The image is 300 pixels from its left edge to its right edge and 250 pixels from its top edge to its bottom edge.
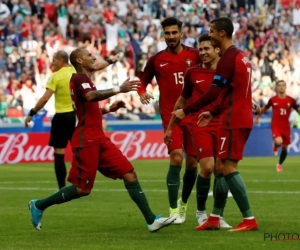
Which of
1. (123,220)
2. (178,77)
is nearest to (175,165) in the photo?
(123,220)

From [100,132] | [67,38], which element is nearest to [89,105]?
[100,132]

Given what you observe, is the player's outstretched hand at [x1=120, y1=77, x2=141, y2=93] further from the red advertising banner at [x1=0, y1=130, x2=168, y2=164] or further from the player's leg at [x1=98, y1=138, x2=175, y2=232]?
the red advertising banner at [x1=0, y1=130, x2=168, y2=164]

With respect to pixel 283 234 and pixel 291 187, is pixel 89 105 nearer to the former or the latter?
pixel 283 234

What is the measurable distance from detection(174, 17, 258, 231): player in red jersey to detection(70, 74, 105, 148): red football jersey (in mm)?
1035

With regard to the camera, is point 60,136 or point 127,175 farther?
point 60,136

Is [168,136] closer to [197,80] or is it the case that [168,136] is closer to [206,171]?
[206,171]

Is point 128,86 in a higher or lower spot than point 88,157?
higher

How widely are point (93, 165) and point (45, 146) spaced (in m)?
17.7

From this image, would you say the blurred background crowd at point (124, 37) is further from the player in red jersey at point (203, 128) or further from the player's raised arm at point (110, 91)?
the player's raised arm at point (110, 91)

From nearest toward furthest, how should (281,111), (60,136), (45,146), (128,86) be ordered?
(128,86), (60,136), (281,111), (45,146)

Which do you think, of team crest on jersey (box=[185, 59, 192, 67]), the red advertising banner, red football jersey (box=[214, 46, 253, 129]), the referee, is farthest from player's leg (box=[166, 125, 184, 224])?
the red advertising banner

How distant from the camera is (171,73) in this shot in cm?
1342

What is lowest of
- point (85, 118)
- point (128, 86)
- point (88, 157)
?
point (88, 157)

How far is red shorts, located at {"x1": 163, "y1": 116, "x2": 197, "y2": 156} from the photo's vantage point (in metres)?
13.1
